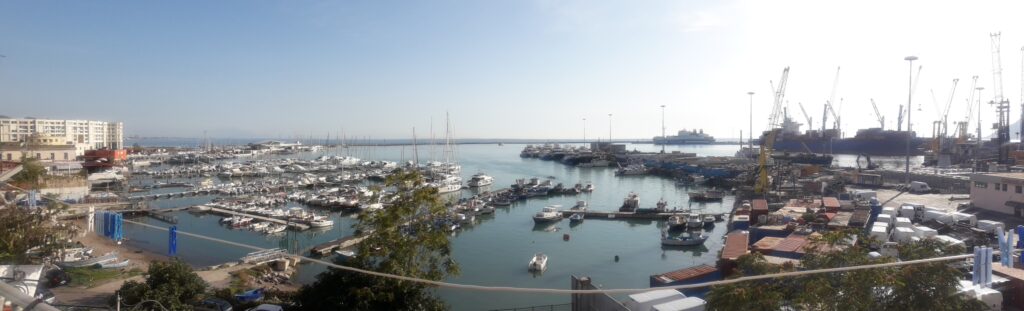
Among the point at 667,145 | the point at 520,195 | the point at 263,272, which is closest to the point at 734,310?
the point at 263,272

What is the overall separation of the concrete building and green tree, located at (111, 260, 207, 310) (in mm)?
10103

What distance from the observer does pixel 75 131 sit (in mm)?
29281

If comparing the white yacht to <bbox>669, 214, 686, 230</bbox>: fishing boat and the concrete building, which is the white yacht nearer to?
<bbox>669, 214, 686, 230</bbox>: fishing boat

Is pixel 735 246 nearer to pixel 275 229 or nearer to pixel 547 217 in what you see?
pixel 547 217

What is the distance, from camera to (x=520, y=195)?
1521 centimetres

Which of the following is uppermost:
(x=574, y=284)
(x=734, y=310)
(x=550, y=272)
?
(x=734, y=310)

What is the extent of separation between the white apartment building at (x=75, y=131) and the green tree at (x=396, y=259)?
70.9 ft

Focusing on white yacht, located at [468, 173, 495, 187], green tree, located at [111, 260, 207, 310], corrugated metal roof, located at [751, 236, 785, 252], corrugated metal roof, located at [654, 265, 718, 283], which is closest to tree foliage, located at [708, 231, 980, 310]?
corrugated metal roof, located at [654, 265, 718, 283]

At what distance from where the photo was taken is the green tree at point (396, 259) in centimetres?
338

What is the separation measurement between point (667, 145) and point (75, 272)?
6739 centimetres

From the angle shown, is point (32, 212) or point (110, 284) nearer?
point (32, 212)

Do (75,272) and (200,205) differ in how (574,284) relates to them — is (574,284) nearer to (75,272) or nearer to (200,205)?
(75,272)

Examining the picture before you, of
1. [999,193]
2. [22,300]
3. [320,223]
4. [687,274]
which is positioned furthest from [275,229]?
[999,193]

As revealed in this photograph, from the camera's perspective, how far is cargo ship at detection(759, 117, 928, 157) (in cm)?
3097
